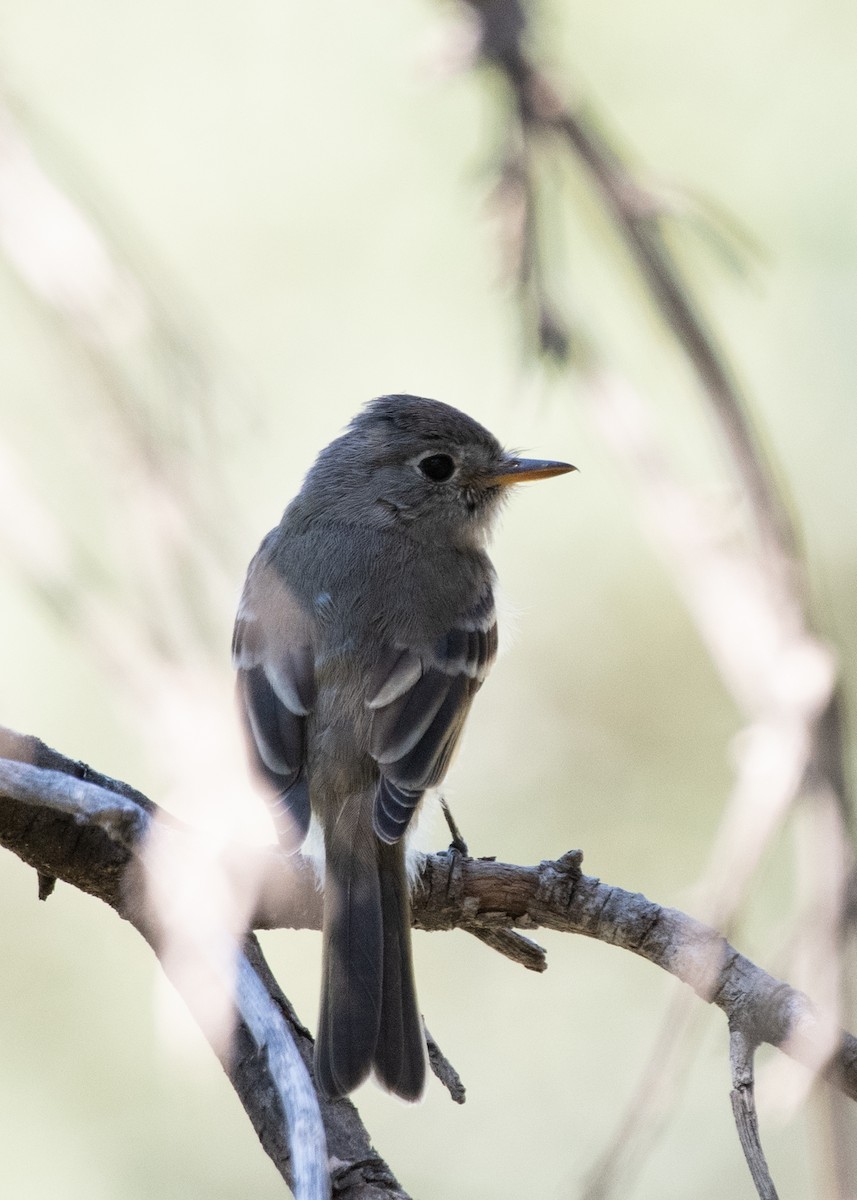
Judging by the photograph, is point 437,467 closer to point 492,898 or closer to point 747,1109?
point 492,898

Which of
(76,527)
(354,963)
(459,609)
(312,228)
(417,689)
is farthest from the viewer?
(312,228)

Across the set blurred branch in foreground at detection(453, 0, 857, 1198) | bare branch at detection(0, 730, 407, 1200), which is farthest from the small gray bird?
blurred branch in foreground at detection(453, 0, 857, 1198)

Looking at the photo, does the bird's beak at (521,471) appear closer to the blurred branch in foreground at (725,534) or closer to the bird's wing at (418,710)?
the bird's wing at (418,710)

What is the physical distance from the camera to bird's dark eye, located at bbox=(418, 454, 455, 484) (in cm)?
443

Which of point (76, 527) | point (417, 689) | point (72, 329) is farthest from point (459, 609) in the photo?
point (72, 329)

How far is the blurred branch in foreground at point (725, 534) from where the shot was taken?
2676 mm

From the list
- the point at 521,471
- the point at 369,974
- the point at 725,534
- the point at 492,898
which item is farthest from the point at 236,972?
the point at 521,471

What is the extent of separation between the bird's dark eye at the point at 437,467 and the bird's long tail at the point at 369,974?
1465 millimetres

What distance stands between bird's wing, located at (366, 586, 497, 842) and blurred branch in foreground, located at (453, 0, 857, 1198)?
0.86 meters

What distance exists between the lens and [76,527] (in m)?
2.67

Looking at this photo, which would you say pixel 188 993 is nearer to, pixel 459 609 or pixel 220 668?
pixel 220 668

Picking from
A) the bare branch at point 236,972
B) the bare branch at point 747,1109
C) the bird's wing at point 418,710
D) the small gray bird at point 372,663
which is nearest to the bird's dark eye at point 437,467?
the small gray bird at point 372,663

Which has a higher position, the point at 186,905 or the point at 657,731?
the point at 657,731

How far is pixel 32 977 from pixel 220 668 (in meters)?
3.03
